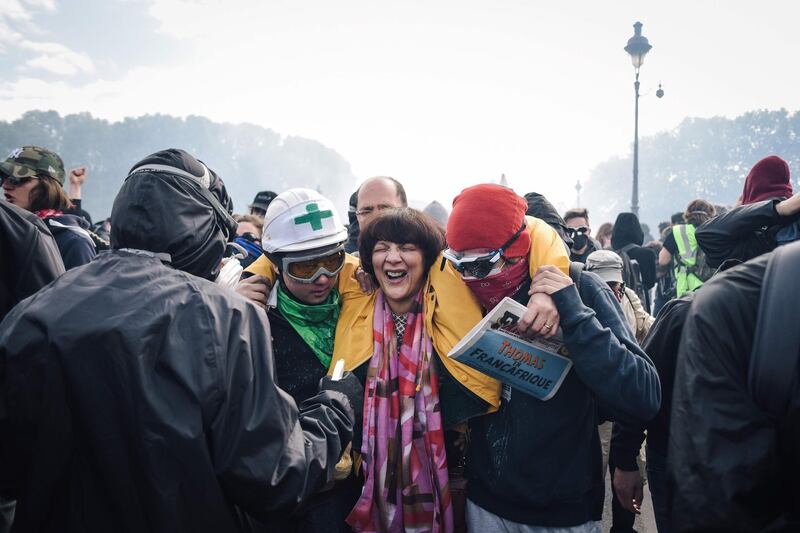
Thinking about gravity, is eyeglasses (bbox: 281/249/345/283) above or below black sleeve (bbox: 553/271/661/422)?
above

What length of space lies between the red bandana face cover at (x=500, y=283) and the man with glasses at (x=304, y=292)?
2.25 feet

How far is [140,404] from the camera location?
129 centimetres

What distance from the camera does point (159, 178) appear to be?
157 centimetres

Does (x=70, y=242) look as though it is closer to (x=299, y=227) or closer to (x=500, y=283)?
(x=299, y=227)

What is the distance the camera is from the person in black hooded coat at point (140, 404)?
128 centimetres

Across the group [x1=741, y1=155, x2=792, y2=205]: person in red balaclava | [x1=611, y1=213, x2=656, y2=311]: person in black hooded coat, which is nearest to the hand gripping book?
[x1=741, y1=155, x2=792, y2=205]: person in red balaclava

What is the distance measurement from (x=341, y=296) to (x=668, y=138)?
343ft

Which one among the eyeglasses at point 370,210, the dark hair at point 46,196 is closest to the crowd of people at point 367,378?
the eyeglasses at point 370,210

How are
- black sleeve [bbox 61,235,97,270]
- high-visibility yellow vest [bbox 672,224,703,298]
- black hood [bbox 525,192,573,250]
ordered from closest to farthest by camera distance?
black sleeve [bbox 61,235,97,270] → black hood [bbox 525,192,573,250] → high-visibility yellow vest [bbox 672,224,703,298]

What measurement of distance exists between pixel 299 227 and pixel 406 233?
50 centimetres

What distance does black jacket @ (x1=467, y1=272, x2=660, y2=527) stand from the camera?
173 centimetres

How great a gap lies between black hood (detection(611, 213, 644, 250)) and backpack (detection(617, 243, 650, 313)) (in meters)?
0.08

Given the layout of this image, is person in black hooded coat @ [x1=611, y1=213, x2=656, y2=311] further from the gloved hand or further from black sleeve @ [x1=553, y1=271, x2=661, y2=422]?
the gloved hand

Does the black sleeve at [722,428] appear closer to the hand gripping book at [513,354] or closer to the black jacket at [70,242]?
the hand gripping book at [513,354]
